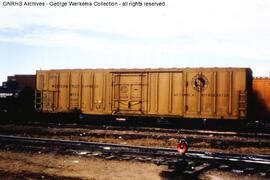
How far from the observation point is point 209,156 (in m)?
9.02

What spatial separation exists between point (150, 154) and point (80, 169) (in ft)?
7.49

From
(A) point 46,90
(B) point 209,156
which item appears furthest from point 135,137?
(A) point 46,90

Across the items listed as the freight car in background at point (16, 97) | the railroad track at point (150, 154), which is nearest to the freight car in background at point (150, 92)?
the freight car in background at point (16, 97)

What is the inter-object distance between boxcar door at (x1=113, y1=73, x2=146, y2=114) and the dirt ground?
985cm

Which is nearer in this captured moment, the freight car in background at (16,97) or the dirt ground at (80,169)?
the dirt ground at (80,169)

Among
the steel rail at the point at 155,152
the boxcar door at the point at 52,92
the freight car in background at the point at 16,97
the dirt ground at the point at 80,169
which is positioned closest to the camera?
the dirt ground at the point at 80,169

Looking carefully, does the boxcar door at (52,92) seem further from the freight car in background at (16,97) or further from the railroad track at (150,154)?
the railroad track at (150,154)

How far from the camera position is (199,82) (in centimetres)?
1798

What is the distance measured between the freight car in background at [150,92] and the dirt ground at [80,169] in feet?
32.1

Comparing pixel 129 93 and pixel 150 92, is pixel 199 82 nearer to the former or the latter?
pixel 150 92

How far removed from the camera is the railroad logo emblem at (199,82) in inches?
703

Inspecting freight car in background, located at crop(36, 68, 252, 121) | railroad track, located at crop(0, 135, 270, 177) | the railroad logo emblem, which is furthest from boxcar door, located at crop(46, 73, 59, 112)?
the railroad logo emblem

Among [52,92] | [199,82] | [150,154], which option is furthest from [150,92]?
[150,154]

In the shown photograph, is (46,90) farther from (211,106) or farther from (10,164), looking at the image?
(10,164)
